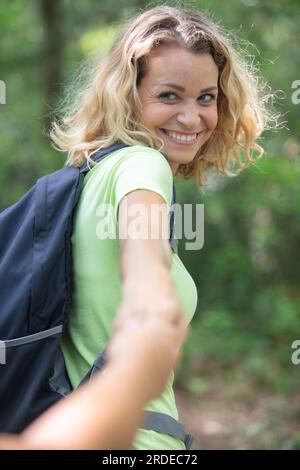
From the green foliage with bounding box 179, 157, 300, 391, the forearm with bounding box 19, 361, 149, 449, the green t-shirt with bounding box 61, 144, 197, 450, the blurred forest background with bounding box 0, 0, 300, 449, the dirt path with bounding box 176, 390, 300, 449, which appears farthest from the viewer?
the green foliage with bounding box 179, 157, 300, 391

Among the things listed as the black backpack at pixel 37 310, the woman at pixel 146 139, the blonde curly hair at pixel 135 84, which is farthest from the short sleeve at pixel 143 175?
the blonde curly hair at pixel 135 84

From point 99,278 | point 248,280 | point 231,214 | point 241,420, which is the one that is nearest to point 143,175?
point 99,278

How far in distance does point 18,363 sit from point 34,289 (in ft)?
0.69

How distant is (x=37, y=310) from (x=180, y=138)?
0.80 meters

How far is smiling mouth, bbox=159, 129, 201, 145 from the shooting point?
7.36ft

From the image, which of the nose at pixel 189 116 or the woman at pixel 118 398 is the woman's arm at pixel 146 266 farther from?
the nose at pixel 189 116

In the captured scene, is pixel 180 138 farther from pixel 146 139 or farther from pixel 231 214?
pixel 231 214

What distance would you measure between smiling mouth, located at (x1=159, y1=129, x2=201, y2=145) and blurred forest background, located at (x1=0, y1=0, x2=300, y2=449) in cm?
387

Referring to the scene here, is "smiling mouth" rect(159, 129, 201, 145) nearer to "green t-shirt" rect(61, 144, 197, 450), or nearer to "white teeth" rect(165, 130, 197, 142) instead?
"white teeth" rect(165, 130, 197, 142)

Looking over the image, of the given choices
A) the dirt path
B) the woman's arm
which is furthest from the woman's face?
the dirt path

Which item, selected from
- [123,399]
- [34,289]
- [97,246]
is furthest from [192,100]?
[123,399]

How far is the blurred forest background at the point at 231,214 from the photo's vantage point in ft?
22.0

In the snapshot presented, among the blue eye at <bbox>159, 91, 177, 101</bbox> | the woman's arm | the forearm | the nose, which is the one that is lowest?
the forearm
